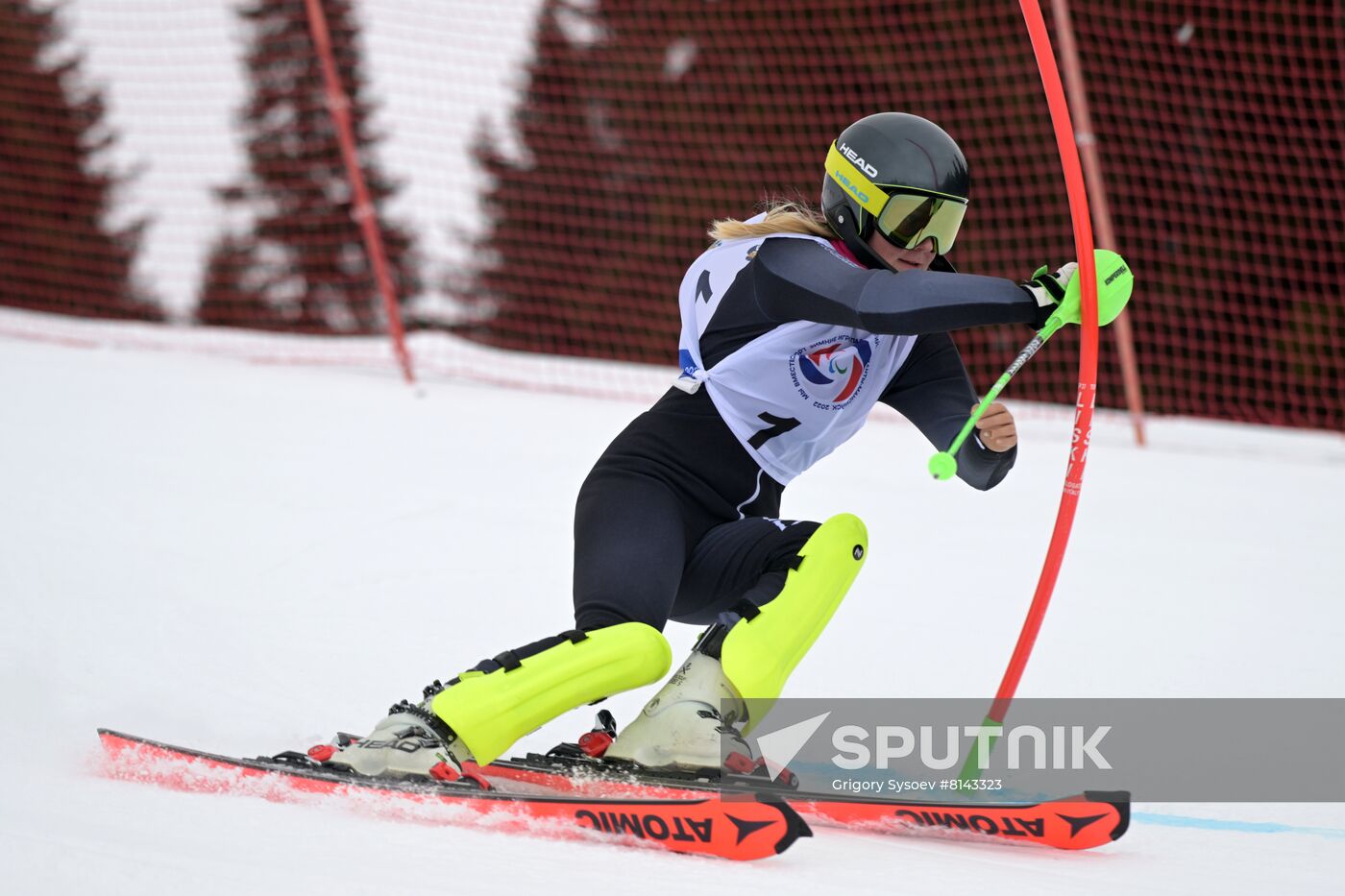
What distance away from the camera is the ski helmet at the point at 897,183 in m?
2.72

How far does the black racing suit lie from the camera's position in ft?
8.86

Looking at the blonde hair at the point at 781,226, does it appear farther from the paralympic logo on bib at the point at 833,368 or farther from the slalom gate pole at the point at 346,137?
the slalom gate pole at the point at 346,137

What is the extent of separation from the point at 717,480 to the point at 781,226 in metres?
0.54

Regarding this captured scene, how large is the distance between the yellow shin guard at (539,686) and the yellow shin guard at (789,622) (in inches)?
6.9

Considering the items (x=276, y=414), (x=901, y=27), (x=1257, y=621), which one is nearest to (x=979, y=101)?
(x=901, y=27)

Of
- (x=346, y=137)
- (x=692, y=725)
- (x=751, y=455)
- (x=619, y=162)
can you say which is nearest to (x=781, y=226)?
(x=751, y=455)

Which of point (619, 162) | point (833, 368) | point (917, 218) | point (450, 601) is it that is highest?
point (619, 162)

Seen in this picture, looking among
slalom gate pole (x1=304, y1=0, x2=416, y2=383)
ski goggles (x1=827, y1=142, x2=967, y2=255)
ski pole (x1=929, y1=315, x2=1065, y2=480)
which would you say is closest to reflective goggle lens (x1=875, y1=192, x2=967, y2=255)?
ski goggles (x1=827, y1=142, x2=967, y2=255)

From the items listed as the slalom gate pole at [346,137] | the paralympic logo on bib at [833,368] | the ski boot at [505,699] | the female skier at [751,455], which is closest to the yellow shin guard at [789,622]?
the female skier at [751,455]

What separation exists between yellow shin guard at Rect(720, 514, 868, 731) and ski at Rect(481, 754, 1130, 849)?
186mm

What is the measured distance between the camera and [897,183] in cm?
272

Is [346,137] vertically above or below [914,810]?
above

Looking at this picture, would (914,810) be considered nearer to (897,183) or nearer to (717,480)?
(717,480)

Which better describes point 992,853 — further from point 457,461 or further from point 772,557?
point 457,461
